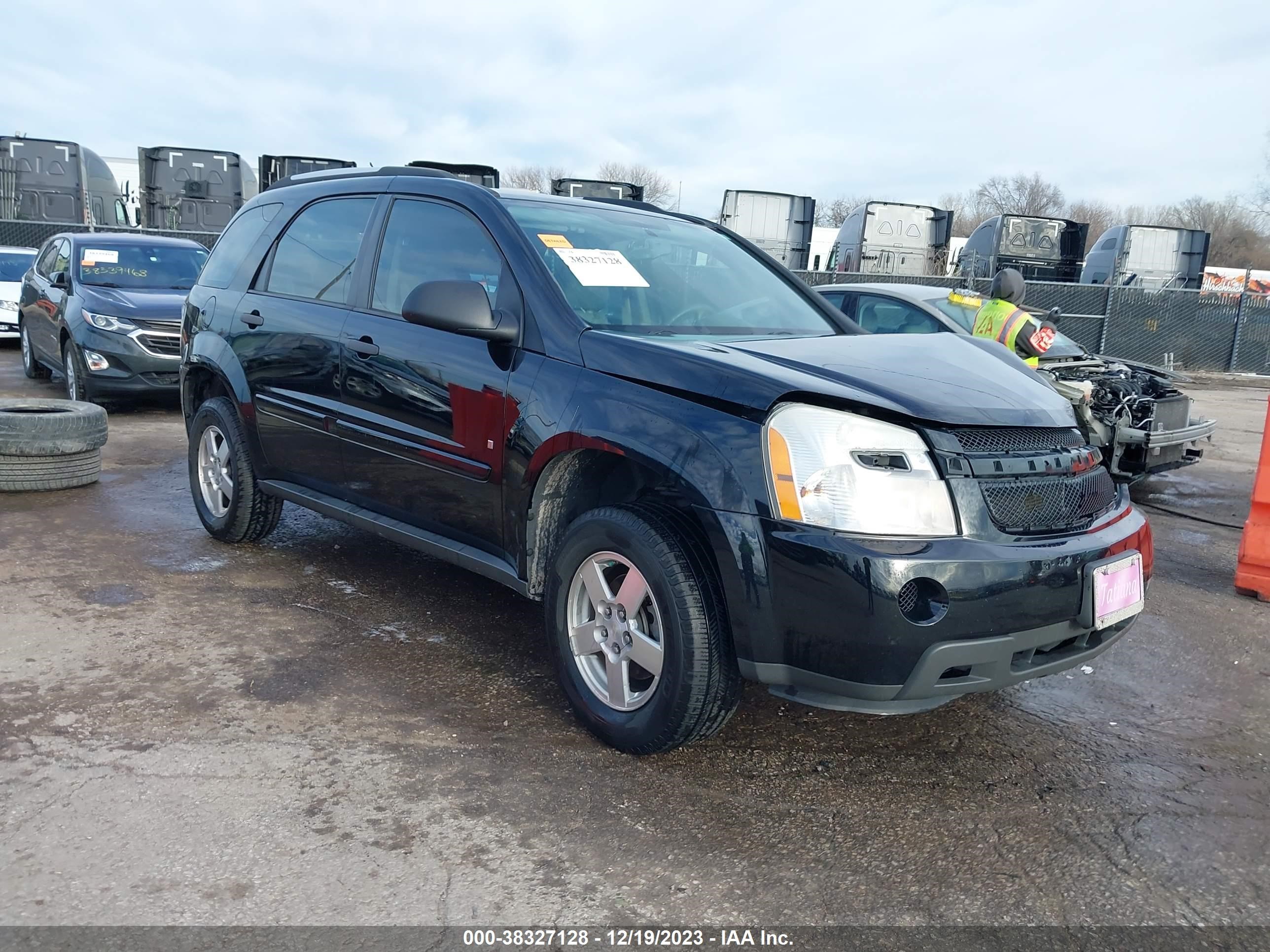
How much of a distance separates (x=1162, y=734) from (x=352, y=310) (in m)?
3.44

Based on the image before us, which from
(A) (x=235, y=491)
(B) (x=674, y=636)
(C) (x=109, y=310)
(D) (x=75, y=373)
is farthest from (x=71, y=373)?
(B) (x=674, y=636)

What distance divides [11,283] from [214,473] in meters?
11.5

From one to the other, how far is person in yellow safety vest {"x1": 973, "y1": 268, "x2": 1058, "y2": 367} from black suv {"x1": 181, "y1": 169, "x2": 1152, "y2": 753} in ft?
11.0

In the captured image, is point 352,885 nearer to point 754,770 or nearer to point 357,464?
point 754,770

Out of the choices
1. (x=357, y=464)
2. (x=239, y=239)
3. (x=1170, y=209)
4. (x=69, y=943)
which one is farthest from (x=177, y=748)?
(x=1170, y=209)

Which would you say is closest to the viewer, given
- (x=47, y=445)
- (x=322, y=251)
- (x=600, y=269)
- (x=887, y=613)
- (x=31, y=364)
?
(x=887, y=613)

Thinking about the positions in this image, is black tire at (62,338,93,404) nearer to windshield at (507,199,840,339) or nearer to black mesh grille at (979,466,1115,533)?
windshield at (507,199,840,339)

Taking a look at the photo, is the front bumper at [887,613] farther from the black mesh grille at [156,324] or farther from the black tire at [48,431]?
the black mesh grille at [156,324]

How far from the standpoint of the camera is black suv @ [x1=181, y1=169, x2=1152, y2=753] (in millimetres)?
2713

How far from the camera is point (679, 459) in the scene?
2.92m

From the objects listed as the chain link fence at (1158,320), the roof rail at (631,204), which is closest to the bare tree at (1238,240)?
the chain link fence at (1158,320)

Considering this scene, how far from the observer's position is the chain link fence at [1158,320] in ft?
62.7

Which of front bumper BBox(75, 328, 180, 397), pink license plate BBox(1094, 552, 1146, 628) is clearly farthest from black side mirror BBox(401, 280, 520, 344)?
front bumper BBox(75, 328, 180, 397)

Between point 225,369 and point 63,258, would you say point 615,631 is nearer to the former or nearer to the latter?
point 225,369
